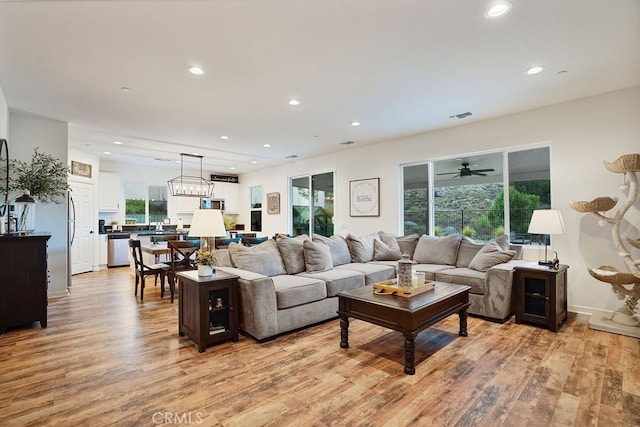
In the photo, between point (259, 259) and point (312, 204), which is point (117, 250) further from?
point (259, 259)

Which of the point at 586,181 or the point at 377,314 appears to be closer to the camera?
the point at 377,314

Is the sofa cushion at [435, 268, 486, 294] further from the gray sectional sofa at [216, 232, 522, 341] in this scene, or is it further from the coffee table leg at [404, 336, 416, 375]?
the coffee table leg at [404, 336, 416, 375]

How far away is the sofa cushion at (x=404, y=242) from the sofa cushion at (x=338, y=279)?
1396mm

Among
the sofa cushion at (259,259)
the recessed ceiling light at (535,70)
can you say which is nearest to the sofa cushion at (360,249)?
the sofa cushion at (259,259)

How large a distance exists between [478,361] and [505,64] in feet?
9.16

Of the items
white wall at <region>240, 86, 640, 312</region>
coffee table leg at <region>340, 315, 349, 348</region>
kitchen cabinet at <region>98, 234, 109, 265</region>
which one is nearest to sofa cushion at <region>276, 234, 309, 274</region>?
coffee table leg at <region>340, 315, 349, 348</region>

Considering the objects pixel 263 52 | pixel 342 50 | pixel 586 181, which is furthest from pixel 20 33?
pixel 586 181

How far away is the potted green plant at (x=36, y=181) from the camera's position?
4.29 m

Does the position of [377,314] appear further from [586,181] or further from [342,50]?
[586,181]

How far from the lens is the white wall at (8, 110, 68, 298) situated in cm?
458

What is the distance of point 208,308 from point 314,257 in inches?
62.7

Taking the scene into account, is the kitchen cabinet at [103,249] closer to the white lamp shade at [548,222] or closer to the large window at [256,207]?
the large window at [256,207]

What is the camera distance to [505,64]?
3.06 meters

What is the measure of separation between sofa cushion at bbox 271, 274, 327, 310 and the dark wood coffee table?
54 centimetres
